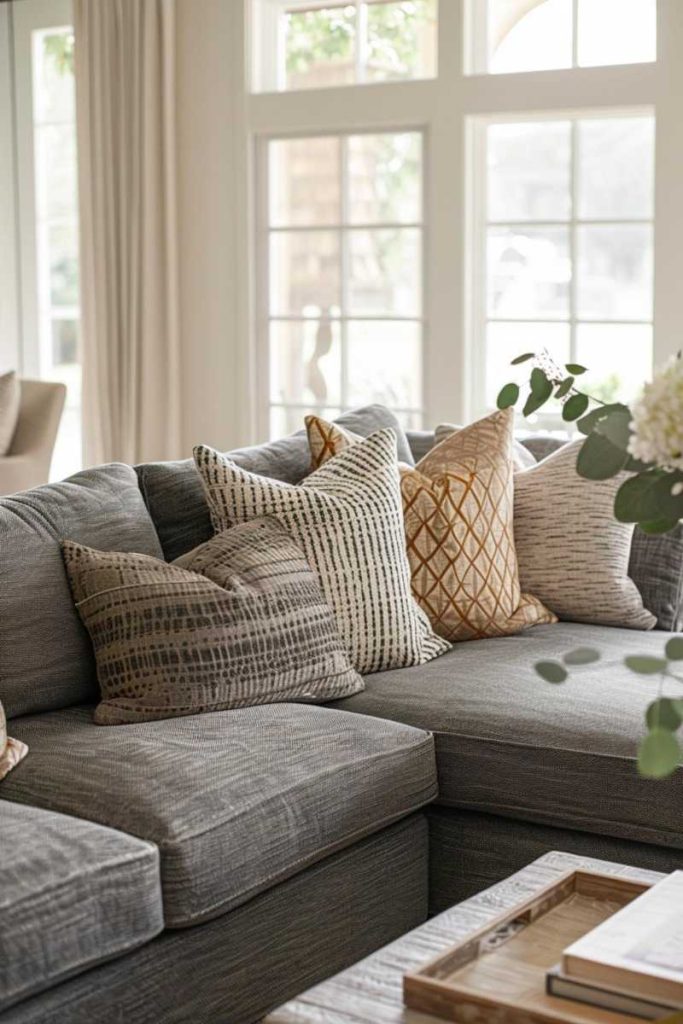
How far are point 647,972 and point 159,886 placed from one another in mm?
710

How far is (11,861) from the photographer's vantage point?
1799 millimetres

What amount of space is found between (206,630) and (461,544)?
0.74 meters

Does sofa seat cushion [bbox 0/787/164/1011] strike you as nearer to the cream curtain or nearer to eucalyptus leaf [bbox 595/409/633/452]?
eucalyptus leaf [bbox 595/409/633/452]

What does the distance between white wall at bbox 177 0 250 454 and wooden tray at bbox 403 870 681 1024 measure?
13.4 feet

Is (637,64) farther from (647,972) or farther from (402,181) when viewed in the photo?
(647,972)

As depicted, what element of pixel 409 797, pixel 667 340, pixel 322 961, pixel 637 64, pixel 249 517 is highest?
pixel 637 64

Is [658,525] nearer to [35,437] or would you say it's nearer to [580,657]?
[580,657]

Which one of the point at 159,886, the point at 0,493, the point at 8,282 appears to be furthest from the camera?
the point at 8,282

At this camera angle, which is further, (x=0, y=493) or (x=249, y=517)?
(x=0, y=493)

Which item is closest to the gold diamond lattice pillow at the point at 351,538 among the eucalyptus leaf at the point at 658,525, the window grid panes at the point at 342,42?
the eucalyptus leaf at the point at 658,525

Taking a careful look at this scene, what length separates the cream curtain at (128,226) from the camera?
5762 mm

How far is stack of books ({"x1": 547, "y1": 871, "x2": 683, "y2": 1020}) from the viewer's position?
1.50 meters

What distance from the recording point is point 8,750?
7.32 feet

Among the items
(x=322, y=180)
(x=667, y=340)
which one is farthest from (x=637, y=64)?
(x=322, y=180)
